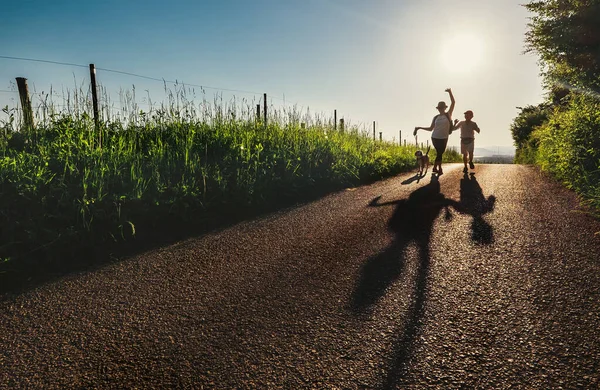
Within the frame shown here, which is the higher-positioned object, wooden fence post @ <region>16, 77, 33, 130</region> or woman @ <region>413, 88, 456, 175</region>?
wooden fence post @ <region>16, 77, 33, 130</region>

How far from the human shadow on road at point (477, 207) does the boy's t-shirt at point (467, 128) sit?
8.38 ft

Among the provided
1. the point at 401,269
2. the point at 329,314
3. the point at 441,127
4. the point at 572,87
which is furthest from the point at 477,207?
the point at 572,87

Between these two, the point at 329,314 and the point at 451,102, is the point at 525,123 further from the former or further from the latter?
the point at 329,314

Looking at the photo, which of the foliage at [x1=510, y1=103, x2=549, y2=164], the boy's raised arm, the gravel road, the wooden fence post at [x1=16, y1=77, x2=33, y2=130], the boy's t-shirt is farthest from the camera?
the foliage at [x1=510, y1=103, x2=549, y2=164]

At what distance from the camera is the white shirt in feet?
30.3

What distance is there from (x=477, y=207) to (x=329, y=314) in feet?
13.1

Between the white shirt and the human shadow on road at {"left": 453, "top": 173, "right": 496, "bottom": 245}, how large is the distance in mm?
1545

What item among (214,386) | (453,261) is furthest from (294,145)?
(214,386)

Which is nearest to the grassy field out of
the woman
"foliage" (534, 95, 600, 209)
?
the woman

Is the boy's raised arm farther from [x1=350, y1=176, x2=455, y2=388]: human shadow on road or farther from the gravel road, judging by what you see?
the gravel road

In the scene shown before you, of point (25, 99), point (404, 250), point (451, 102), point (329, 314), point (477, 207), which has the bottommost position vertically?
point (329, 314)

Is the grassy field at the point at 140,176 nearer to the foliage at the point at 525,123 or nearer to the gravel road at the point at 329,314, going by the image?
the gravel road at the point at 329,314

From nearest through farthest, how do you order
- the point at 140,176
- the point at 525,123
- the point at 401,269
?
the point at 401,269
the point at 140,176
the point at 525,123

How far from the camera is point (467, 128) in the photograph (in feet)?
34.0
